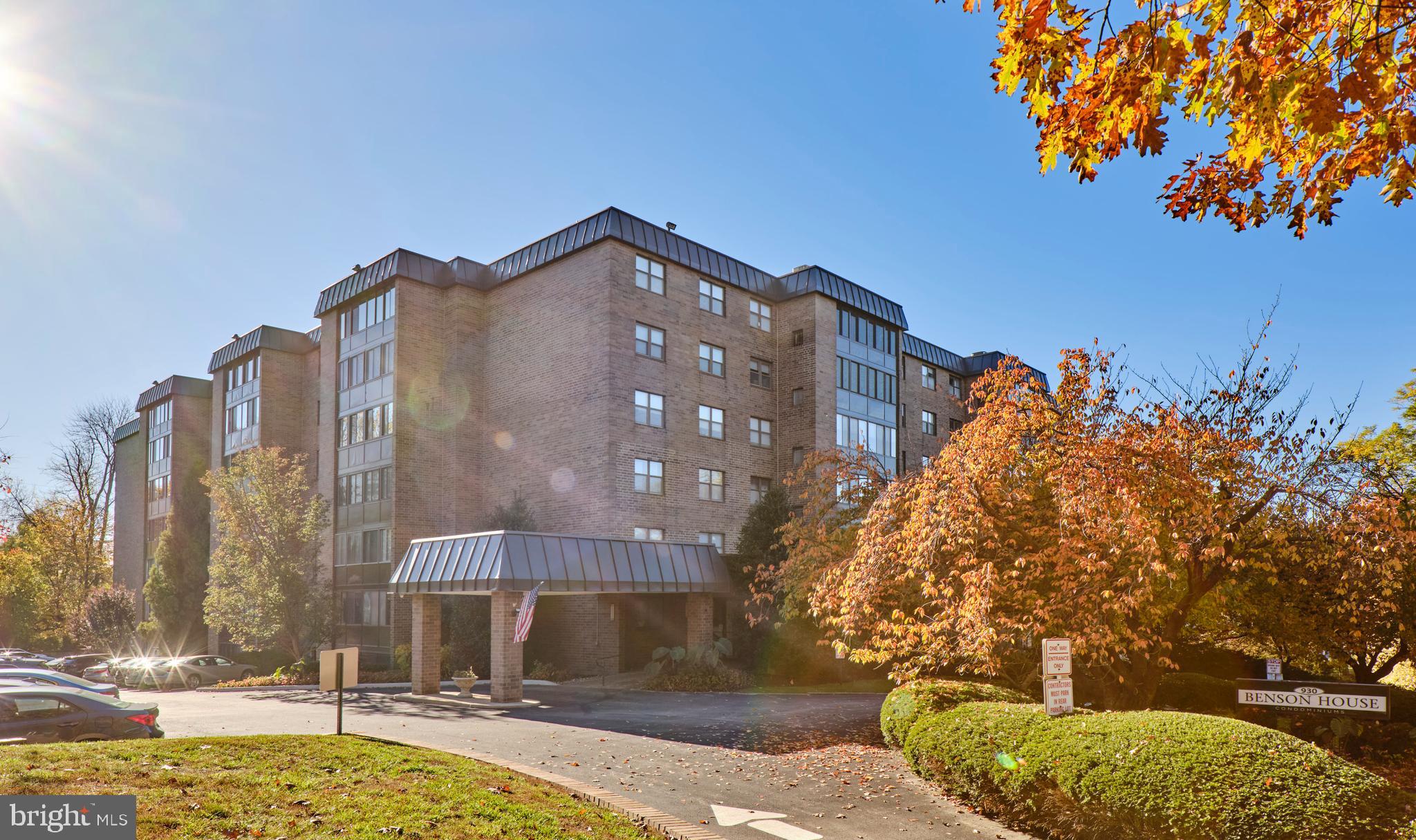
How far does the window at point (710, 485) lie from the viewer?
36781 millimetres

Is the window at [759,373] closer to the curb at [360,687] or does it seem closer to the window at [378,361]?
the window at [378,361]

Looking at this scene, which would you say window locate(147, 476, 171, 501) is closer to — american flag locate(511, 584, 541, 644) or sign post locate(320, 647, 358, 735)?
american flag locate(511, 584, 541, 644)

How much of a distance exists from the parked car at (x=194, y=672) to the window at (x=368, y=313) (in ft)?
47.9

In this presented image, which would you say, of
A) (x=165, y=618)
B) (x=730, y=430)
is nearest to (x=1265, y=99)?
(x=730, y=430)

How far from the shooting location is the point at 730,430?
3841cm

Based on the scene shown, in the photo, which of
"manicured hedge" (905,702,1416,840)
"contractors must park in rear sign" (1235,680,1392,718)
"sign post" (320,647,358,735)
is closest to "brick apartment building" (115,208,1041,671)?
"sign post" (320,647,358,735)

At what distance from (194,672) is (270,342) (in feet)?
63.3

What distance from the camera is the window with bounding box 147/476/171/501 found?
5647 centimetres

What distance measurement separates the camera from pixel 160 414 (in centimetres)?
5862

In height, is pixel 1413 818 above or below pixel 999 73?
below

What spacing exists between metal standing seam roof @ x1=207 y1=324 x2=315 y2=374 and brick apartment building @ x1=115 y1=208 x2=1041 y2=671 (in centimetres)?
667

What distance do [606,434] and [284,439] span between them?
75.2 ft

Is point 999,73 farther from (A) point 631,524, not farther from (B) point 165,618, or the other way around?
(B) point 165,618

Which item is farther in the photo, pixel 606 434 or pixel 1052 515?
pixel 606 434
